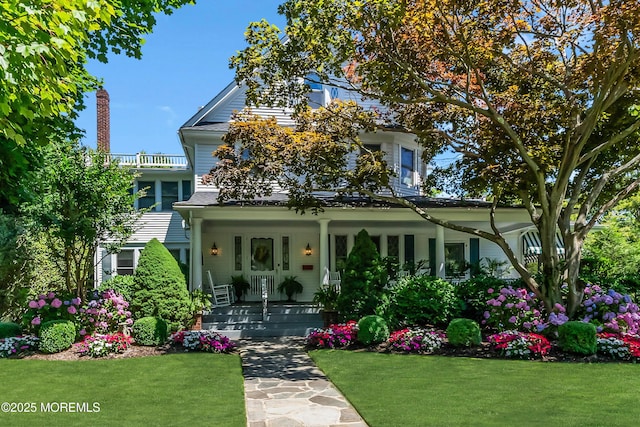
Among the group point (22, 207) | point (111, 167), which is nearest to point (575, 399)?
point (111, 167)

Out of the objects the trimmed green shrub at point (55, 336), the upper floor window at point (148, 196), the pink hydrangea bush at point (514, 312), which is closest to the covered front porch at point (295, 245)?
the pink hydrangea bush at point (514, 312)

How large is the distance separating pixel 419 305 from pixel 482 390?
4740 mm

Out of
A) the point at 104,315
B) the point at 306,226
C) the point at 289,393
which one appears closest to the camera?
the point at 289,393

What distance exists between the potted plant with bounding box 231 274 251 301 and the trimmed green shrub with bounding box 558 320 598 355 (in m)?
10.5

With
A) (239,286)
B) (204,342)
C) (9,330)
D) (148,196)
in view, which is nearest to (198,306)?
(204,342)

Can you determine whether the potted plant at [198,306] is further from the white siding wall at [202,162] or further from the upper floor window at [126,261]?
the upper floor window at [126,261]

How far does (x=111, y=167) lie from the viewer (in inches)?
493

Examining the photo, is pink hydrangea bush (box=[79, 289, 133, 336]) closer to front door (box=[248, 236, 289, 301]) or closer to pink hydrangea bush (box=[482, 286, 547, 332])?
front door (box=[248, 236, 289, 301])

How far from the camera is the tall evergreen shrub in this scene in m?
12.6

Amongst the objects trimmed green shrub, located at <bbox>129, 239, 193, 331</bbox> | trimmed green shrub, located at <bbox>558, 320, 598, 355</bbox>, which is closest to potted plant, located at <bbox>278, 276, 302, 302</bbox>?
trimmed green shrub, located at <bbox>129, 239, 193, 331</bbox>

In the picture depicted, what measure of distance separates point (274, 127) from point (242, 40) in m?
2.45

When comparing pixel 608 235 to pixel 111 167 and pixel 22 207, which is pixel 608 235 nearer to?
pixel 111 167

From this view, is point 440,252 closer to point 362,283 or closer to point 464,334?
point 362,283

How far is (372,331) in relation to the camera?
428 inches
